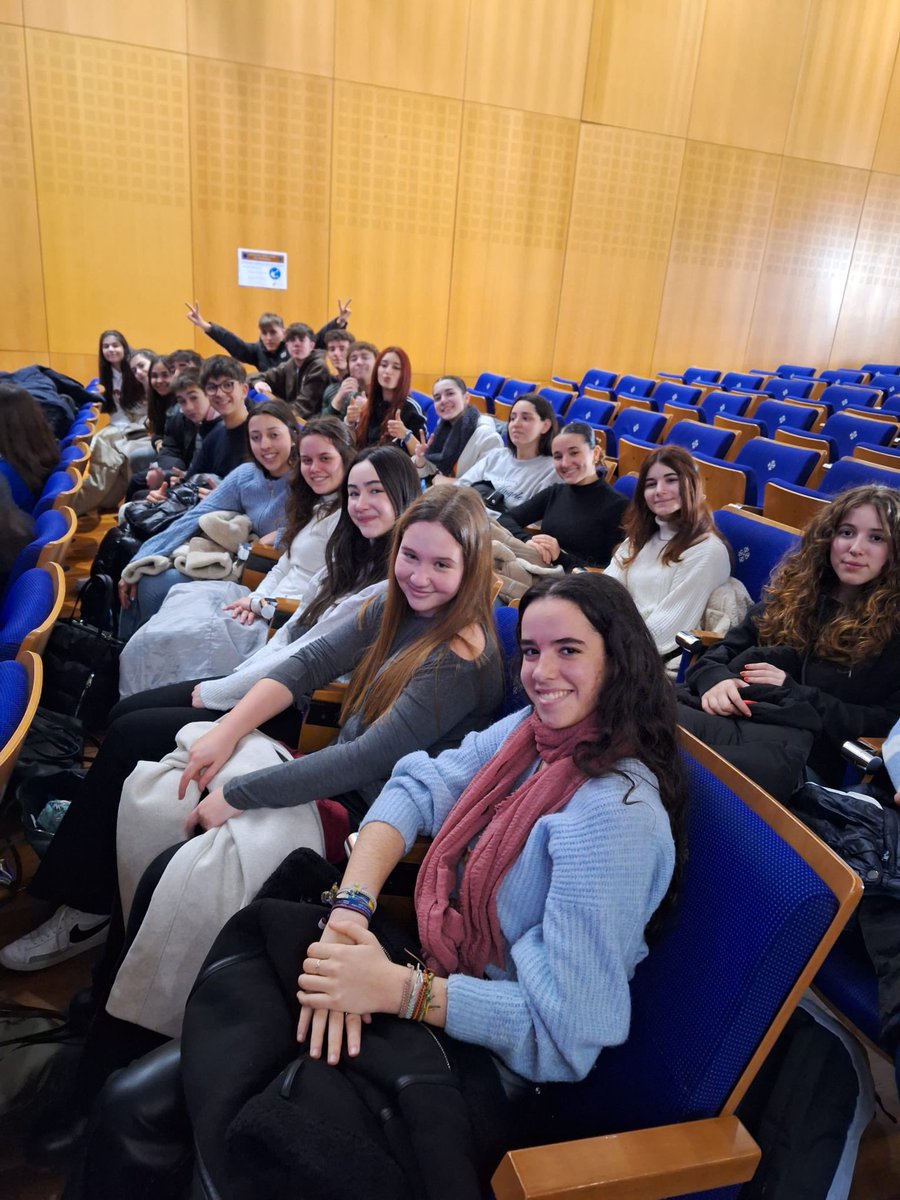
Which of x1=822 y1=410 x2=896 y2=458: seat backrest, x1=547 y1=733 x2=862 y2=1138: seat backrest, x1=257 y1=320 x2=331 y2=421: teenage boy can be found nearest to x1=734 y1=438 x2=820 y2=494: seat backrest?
x1=822 y1=410 x2=896 y2=458: seat backrest

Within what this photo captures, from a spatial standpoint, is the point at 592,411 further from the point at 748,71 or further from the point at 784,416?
the point at 748,71

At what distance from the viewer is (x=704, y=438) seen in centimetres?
434

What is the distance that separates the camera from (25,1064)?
1469mm

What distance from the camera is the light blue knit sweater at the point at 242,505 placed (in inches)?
117

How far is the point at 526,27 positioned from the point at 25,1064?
9346 millimetres

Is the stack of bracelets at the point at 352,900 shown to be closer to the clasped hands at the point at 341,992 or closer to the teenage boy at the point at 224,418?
the clasped hands at the point at 341,992

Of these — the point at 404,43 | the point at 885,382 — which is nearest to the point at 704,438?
the point at 885,382

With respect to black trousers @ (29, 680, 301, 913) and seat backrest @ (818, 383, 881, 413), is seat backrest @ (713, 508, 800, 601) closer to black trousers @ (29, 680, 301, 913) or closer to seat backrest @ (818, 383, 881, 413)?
black trousers @ (29, 680, 301, 913)

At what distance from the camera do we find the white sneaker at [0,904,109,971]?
1689mm

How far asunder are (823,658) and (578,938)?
48.5 inches

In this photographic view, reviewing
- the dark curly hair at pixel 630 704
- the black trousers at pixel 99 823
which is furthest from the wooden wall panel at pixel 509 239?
the dark curly hair at pixel 630 704

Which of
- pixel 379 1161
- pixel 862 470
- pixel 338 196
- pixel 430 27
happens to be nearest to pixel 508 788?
pixel 379 1161

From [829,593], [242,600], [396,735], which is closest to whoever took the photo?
[396,735]

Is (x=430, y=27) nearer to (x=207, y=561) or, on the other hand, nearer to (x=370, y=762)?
(x=207, y=561)
